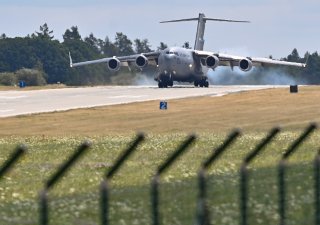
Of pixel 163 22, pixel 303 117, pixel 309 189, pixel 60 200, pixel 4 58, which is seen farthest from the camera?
pixel 4 58

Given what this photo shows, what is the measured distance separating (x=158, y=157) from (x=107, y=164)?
249 centimetres

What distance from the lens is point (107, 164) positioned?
77.5 feet

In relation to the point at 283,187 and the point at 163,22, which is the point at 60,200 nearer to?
the point at 283,187

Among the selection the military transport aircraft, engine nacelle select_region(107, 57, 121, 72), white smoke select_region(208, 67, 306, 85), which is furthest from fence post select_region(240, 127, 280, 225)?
white smoke select_region(208, 67, 306, 85)

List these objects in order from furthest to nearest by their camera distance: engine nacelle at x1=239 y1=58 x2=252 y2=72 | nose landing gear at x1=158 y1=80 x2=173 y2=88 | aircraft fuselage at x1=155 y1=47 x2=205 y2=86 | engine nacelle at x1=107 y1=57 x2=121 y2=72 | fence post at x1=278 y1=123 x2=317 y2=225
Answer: engine nacelle at x1=107 y1=57 x2=121 y2=72 < engine nacelle at x1=239 y1=58 x2=252 y2=72 < nose landing gear at x1=158 y1=80 x2=173 y2=88 < aircraft fuselage at x1=155 y1=47 x2=205 y2=86 < fence post at x1=278 y1=123 x2=317 y2=225

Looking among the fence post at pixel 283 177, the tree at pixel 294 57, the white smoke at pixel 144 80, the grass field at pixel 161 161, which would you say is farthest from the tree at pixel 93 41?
the fence post at pixel 283 177

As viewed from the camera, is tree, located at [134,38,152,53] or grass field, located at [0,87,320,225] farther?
tree, located at [134,38,152,53]

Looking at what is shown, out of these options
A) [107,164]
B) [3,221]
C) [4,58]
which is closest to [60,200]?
[3,221]

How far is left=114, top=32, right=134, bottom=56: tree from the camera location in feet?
565

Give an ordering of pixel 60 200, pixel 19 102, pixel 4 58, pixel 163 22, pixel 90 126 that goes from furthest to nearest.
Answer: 1. pixel 4 58
2. pixel 163 22
3. pixel 19 102
4. pixel 90 126
5. pixel 60 200

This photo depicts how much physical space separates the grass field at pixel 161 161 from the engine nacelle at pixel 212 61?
21672mm

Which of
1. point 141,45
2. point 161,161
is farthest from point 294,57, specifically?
point 161,161

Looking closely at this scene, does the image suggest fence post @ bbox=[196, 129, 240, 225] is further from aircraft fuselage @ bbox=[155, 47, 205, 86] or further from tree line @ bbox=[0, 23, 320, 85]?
tree line @ bbox=[0, 23, 320, 85]

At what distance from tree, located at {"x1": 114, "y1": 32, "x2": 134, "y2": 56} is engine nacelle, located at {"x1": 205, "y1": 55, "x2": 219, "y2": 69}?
7458 centimetres
